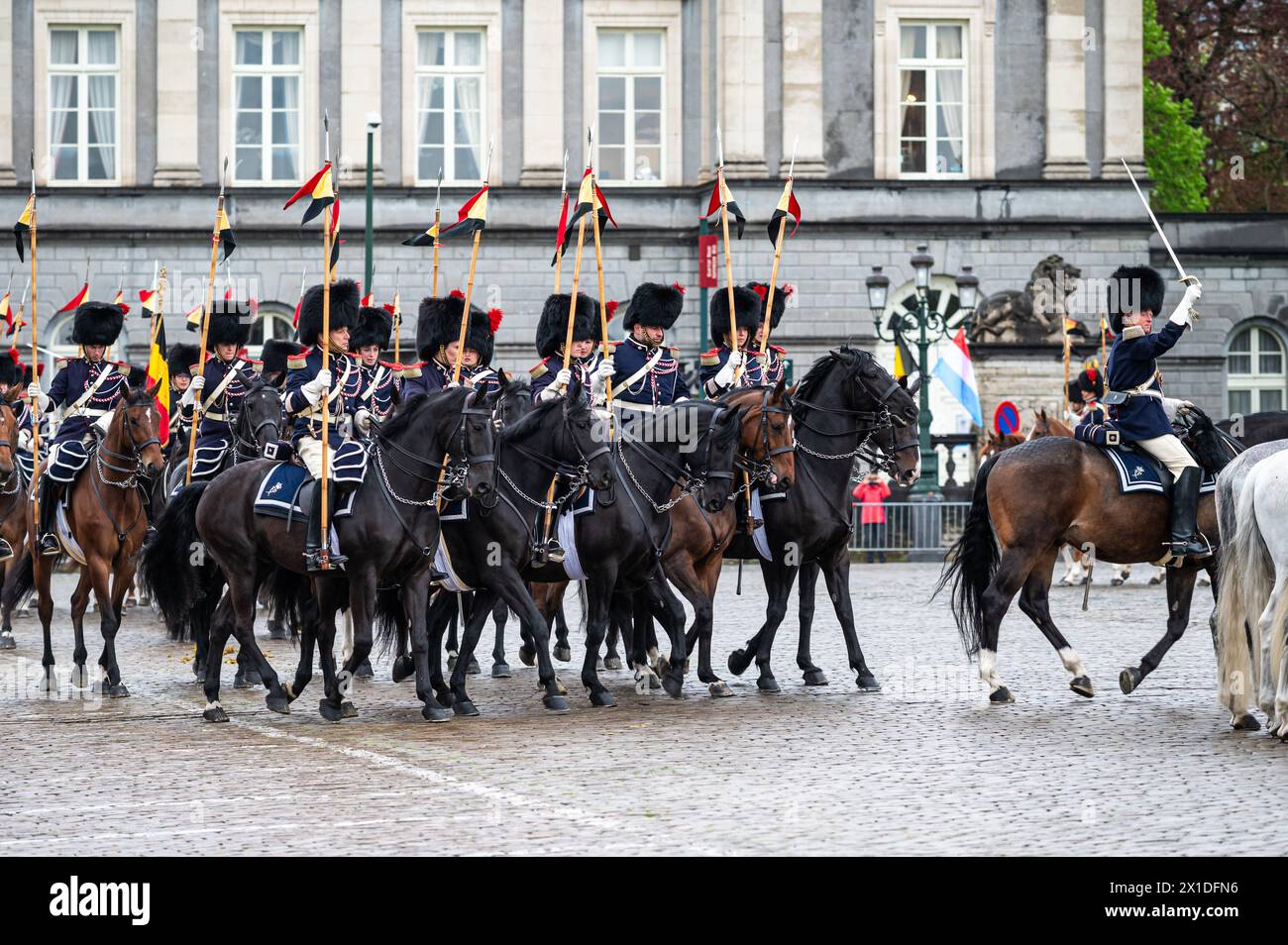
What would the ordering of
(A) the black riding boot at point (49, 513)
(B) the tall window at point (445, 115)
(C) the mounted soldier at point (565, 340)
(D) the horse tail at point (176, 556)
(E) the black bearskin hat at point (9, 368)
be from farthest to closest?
(B) the tall window at point (445, 115) → (E) the black bearskin hat at point (9, 368) → (A) the black riding boot at point (49, 513) → (C) the mounted soldier at point (565, 340) → (D) the horse tail at point (176, 556)

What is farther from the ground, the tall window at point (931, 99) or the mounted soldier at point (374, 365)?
the tall window at point (931, 99)

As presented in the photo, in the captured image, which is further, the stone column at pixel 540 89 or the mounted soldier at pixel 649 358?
the stone column at pixel 540 89

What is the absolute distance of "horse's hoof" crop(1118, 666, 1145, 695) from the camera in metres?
13.4

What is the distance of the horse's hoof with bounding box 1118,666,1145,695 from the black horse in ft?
9.38

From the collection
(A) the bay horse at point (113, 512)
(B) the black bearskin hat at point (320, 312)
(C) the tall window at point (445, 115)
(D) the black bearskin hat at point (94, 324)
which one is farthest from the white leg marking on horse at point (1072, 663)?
(C) the tall window at point (445, 115)

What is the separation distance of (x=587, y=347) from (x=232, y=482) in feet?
9.94

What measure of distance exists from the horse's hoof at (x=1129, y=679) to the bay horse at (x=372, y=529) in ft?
14.4

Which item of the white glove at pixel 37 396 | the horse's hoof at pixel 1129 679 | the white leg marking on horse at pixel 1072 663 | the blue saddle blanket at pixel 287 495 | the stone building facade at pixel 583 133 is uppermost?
the stone building facade at pixel 583 133

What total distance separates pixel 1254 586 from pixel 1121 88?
30.3 metres

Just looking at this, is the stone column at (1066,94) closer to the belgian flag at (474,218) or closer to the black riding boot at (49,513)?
the belgian flag at (474,218)

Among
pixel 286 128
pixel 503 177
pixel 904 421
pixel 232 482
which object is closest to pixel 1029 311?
pixel 503 177

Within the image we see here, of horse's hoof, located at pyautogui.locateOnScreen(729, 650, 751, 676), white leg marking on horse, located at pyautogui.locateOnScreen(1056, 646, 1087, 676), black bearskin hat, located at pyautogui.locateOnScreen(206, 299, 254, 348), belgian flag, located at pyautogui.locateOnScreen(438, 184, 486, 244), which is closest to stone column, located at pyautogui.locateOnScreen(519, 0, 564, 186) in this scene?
black bearskin hat, located at pyautogui.locateOnScreen(206, 299, 254, 348)

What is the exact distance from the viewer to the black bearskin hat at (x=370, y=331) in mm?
14367

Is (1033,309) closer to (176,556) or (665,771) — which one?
(176,556)
